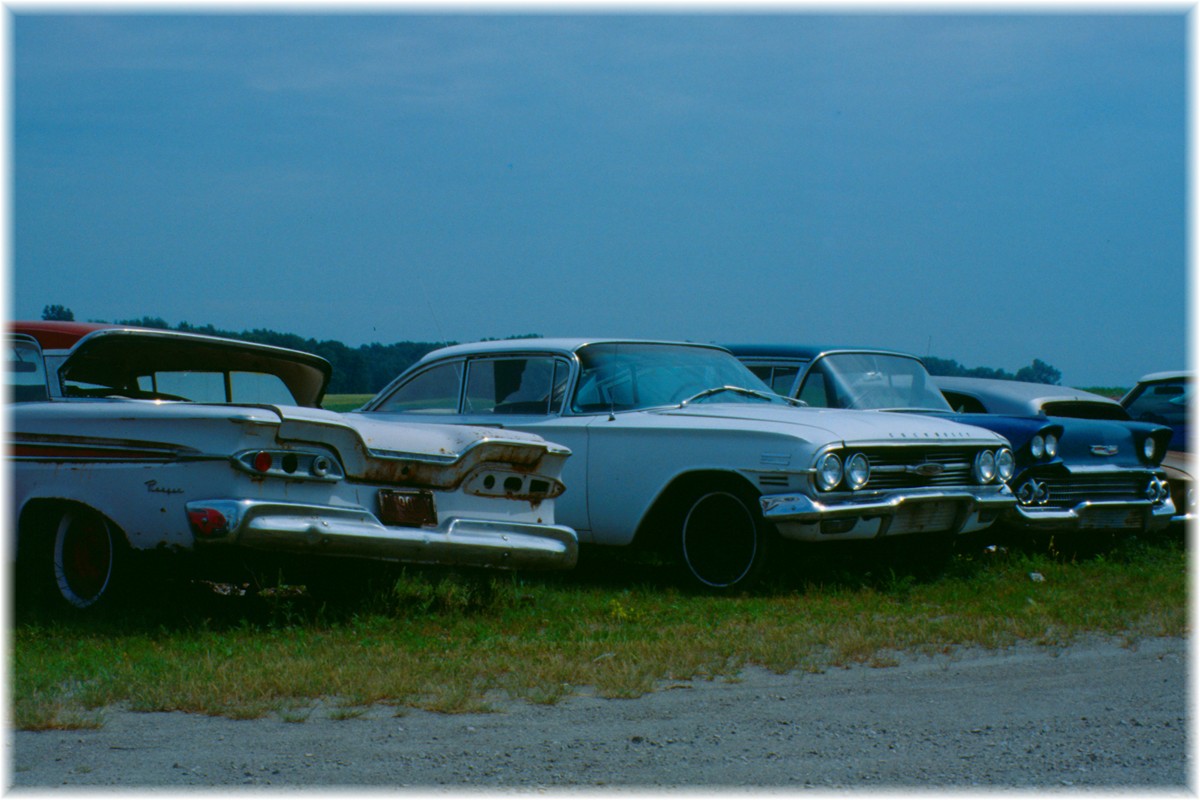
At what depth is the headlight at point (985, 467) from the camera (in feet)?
27.0

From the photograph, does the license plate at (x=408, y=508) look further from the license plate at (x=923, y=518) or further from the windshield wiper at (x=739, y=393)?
the license plate at (x=923, y=518)

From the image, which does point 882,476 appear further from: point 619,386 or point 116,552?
point 116,552

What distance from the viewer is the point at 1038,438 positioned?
8898 millimetres

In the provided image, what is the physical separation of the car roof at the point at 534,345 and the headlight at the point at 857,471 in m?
1.79

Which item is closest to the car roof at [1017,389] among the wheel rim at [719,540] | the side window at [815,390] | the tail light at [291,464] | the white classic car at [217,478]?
the side window at [815,390]

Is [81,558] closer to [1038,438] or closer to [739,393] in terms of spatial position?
[739,393]

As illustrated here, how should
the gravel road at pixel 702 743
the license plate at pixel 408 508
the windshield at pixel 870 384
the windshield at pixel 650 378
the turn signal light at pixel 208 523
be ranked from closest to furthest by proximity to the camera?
the gravel road at pixel 702 743 < the turn signal light at pixel 208 523 < the license plate at pixel 408 508 < the windshield at pixel 650 378 < the windshield at pixel 870 384

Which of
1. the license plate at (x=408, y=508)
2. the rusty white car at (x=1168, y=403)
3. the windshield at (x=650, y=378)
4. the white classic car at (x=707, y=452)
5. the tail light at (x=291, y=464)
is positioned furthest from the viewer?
the rusty white car at (x=1168, y=403)

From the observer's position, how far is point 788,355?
965cm

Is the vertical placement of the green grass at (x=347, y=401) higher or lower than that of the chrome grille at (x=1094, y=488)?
higher

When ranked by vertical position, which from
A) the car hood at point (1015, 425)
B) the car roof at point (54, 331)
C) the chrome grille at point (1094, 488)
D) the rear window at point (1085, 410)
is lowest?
the chrome grille at point (1094, 488)

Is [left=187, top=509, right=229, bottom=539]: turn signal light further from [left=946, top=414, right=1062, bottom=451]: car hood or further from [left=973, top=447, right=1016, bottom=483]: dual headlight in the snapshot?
[left=946, top=414, right=1062, bottom=451]: car hood

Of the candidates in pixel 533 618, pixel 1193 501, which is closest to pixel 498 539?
pixel 533 618

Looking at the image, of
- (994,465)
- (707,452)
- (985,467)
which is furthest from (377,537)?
(994,465)
